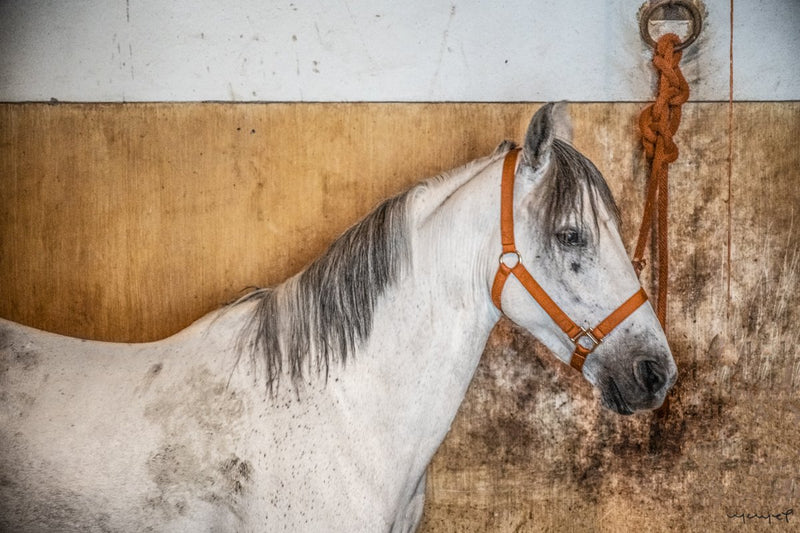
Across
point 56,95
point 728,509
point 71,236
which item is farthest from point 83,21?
point 728,509

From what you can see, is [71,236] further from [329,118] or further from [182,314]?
[329,118]

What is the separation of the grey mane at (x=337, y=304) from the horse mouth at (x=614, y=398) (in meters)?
0.65

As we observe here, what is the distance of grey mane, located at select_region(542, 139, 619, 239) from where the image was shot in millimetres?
1586

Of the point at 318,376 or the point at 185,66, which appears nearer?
the point at 318,376

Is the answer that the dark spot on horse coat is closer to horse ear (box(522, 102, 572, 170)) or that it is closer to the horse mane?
the horse mane

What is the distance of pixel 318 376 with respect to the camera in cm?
164

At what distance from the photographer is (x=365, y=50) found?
7.97 feet

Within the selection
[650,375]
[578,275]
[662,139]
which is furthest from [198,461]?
[662,139]

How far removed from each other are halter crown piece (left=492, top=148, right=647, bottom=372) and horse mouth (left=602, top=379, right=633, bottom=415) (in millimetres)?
120

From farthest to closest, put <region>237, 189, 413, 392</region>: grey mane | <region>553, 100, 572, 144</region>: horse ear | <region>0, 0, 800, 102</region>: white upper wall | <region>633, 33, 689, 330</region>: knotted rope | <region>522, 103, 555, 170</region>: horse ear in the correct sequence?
<region>0, 0, 800, 102</region>: white upper wall → <region>633, 33, 689, 330</region>: knotted rope → <region>553, 100, 572, 144</region>: horse ear → <region>237, 189, 413, 392</region>: grey mane → <region>522, 103, 555, 170</region>: horse ear

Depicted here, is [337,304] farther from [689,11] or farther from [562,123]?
[689,11]

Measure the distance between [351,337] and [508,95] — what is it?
1.31 m

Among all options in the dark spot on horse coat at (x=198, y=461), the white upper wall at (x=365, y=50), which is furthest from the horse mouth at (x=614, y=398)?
the white upper wall at (x=365, y=50)

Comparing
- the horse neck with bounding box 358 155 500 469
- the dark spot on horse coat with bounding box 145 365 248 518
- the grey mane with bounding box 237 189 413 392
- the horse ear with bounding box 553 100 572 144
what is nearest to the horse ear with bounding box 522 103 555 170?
the horse neck with bounding box 358 155 500 469
